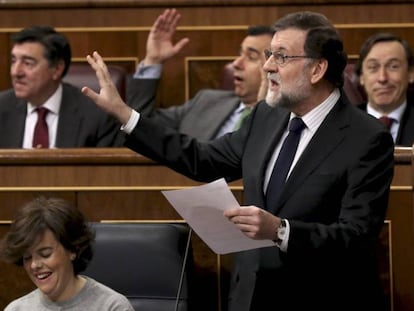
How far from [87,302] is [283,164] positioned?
34cm

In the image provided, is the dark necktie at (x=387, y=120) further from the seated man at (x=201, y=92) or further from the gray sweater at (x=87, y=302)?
the gray sweater at (x=87, y=302)

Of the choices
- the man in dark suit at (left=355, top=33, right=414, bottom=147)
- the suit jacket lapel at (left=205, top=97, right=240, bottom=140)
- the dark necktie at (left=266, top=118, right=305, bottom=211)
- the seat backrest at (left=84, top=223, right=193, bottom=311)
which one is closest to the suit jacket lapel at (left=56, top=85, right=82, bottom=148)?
the suit jacket lapel at (left=205, top=97, right=240, bottom=140)

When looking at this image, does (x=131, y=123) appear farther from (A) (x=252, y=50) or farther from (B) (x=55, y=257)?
(A) (x=252, y=50)

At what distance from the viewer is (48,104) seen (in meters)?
2.52

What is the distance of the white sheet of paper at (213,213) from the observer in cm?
143

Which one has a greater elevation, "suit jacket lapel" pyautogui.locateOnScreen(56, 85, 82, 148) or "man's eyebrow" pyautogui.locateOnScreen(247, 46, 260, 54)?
"man's eyebrow" pyautogui.locateOnScreen(247, 46, 260, 54)

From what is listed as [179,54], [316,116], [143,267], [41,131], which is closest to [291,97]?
[316,116]

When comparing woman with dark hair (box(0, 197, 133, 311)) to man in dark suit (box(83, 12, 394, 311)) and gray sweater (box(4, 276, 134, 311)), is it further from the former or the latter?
man in dark suit (box(83, 12, 394, 311))

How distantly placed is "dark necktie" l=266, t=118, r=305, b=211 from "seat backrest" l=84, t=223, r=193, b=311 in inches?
9.0

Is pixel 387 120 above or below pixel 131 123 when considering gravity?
below

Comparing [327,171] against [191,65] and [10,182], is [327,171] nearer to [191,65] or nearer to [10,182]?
[10,182]

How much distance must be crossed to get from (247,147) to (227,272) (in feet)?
1.09

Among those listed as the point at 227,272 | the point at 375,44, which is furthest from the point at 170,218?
the point at 375,44

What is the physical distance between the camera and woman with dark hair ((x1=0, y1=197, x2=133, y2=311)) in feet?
5.16
